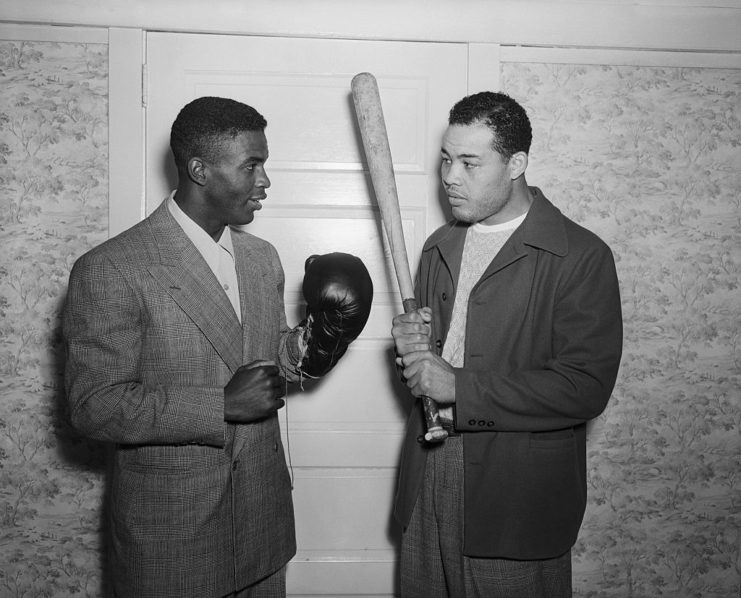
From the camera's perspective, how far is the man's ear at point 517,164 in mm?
1883

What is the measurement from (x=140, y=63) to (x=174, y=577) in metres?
1.81

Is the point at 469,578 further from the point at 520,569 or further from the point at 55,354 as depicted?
the point at 55,354

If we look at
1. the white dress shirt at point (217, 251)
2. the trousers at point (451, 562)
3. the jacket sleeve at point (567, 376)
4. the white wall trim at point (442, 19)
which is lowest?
the trousers at point (451, 562)

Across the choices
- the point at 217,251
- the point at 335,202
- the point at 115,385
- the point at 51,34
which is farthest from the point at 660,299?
the point at 51,34

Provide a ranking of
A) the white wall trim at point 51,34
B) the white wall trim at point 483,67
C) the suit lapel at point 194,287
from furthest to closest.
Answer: the white wall trim at point 483,67 < the white wall trim at point 51,34 < the suit lapel at point 194,287

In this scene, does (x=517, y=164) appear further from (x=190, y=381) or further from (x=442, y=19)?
(x=190, y=381)

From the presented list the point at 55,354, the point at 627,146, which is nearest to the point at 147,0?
the point at 55,354

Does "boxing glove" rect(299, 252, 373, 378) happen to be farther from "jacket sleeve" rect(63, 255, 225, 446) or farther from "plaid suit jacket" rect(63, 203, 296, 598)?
"jacket sleeve" rect(63, 255, 225, 446)

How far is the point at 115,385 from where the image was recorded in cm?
163

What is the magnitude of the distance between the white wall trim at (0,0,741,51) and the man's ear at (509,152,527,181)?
2.97 ft

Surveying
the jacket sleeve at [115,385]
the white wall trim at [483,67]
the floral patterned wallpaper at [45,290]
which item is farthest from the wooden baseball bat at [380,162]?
the floral patterned wallpaper at [45,290]

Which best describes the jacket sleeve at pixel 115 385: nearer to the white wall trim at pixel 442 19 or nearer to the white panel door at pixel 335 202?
the white panel door at pixel 335 202

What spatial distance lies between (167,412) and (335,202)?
122 cm

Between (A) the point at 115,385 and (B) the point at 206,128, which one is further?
(B) the point at 206,128
